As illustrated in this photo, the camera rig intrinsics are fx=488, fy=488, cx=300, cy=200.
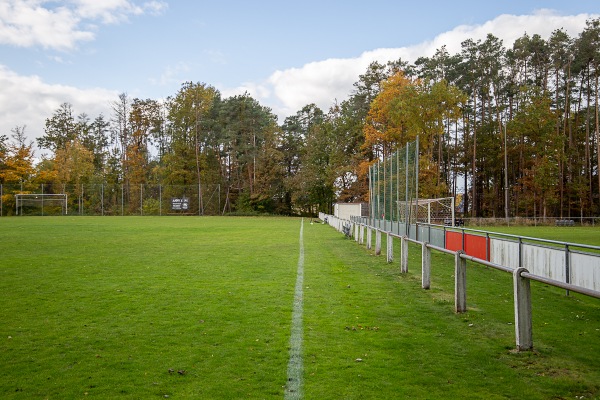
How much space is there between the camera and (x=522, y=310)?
4.99 meters

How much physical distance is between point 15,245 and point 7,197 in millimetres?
46354

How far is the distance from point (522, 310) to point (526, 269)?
0.48 metres

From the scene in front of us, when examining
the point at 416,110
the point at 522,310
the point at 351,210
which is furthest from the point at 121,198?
the point at 522,310

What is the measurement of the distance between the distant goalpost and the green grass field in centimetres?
5162

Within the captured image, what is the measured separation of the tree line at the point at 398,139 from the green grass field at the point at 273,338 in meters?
37.0

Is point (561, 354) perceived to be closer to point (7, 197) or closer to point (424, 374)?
point (424, 374)

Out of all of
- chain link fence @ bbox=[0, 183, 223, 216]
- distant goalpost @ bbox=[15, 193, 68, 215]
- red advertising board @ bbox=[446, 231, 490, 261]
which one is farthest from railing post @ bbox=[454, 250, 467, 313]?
distant goalpost @ bbox=[15, 193, 68, 215]

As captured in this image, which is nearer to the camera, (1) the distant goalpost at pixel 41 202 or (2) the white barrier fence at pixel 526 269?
(2) the white barrier fence at pixel 526 269

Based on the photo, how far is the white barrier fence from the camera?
4996 millimetres

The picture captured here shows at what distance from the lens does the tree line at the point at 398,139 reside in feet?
163

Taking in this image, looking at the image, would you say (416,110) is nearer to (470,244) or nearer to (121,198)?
(470,244)

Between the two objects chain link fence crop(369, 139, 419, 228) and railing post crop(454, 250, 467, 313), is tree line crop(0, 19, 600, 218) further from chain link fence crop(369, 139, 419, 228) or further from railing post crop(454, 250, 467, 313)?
railing post crop(454, 250, 467, 313)

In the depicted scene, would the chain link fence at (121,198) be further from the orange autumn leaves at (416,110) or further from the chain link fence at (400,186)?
the chain link fence at (400,186)

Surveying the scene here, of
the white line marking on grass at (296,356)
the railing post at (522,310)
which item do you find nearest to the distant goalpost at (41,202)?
the white line marking on grass at (296,356)
